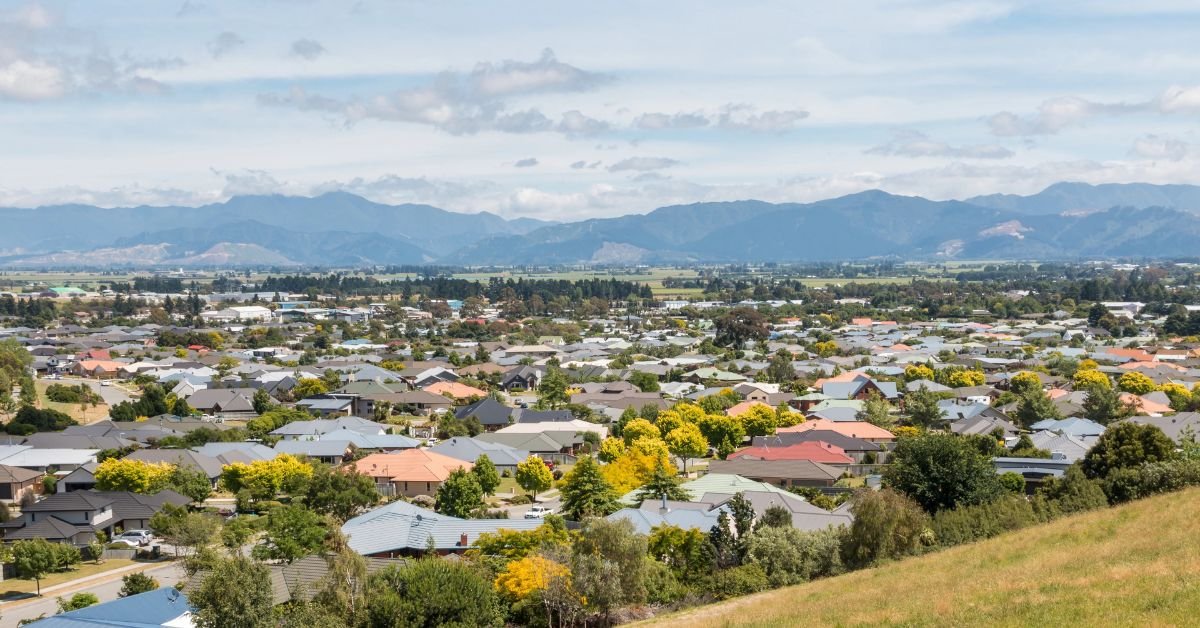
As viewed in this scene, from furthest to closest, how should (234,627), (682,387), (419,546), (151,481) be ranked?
(682,387), (151,481), (419,546), (234,627)

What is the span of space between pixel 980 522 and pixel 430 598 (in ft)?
34.7

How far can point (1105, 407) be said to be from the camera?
40.5 m

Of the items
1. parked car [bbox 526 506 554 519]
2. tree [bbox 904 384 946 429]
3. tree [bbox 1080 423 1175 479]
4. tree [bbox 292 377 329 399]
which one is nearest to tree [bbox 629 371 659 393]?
tree [bbox 904 384 946 429]

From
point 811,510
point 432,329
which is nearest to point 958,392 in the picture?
point 811,510

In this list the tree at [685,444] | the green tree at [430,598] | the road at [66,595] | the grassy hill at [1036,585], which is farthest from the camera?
the tree at [685,444]

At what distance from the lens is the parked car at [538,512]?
90.7 ft

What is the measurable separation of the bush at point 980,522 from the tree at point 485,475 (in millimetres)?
12199

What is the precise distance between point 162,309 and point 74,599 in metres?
85.7

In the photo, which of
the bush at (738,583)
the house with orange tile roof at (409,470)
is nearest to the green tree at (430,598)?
the bush at (738,583)

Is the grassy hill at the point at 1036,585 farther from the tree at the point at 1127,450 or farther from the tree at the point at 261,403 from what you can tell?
the tree at the point at 261,403

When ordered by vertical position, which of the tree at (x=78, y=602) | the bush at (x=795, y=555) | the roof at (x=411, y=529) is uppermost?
the bush at (x=795, y=555)

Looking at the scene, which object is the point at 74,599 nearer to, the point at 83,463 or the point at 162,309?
the point at 83,463

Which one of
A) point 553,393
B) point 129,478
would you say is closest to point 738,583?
point 129,478

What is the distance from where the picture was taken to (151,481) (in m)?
30.7
